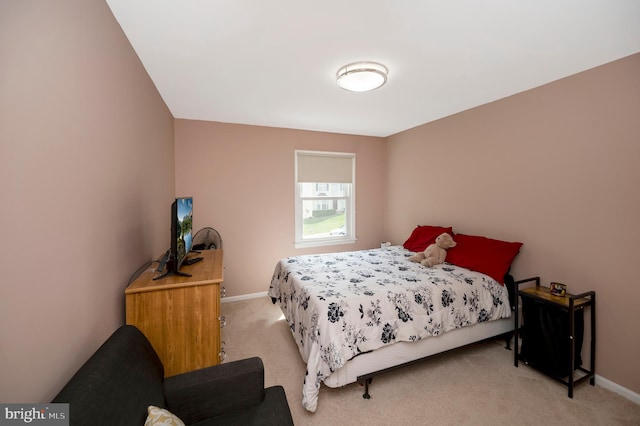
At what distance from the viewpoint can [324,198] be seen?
14.8 ft

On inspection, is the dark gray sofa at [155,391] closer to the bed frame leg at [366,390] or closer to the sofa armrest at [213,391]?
the sofa armrest at [213,391]

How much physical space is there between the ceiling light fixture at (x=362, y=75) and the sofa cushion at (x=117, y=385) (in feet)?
7.39

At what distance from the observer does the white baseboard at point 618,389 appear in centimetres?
195

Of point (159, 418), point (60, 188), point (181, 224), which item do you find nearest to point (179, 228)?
point (181, 224)

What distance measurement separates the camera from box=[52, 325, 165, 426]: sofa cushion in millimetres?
830

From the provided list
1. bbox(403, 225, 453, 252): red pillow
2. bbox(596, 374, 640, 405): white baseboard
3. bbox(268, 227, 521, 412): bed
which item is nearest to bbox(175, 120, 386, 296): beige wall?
bbox(268, 227, 521, 412): bed

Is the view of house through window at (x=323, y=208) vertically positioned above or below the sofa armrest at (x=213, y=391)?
above

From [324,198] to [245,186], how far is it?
1.34 metres

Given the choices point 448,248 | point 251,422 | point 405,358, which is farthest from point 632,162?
point 251,422

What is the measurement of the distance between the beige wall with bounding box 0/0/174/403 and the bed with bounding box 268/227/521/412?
52.3 inches

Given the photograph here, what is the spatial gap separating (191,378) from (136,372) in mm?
305

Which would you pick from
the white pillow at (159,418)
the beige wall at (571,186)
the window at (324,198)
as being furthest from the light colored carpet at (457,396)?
the window at (324,198)

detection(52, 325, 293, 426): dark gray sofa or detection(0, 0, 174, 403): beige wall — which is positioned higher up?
detection(0, 0, 174, 403): beige wall

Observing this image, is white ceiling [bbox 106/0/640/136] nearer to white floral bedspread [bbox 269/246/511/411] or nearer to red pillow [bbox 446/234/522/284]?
red pillow [bbox 446/234/522/284]
